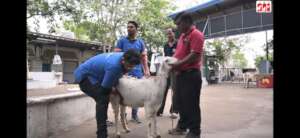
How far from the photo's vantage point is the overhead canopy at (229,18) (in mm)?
16688

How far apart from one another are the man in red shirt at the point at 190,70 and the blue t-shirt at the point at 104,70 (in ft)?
2.58

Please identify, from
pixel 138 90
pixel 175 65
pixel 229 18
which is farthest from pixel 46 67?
pixel 175 65

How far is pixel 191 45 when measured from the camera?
13.8 ft

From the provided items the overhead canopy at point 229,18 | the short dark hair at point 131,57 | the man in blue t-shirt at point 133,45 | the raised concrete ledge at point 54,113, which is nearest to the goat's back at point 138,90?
the short dark hair at point 131,57

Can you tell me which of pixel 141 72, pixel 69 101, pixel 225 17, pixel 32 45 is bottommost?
pixel 69 101

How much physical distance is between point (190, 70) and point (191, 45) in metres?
0.36

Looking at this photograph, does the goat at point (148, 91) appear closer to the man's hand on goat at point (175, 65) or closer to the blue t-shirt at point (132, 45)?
the man's hand on goat at point (175, 65)

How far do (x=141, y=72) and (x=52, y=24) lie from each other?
635 centimetres

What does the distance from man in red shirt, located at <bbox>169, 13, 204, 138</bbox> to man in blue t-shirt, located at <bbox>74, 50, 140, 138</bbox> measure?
2.28ft

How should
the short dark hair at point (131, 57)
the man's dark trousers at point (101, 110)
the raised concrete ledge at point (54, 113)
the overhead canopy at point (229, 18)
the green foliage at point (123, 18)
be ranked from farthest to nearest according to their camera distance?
the green foliage at point (123, 18)
the overhead canopy at point (229, 18)
the raised concrete ledge at point (54, 113)
the man's dark trousers at point (101, 110)
the short dark hair at point (131, 57)

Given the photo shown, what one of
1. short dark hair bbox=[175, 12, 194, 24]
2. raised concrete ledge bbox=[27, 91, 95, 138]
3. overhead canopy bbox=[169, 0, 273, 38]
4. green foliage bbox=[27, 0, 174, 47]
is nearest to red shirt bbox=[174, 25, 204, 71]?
short dark hair bbox=[175, 12, 194, 24]
